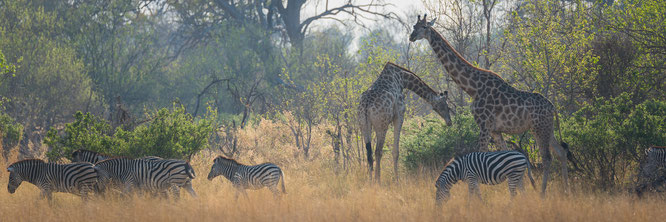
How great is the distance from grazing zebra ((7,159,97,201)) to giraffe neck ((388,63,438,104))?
597cm

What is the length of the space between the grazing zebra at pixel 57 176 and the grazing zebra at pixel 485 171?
5.32m

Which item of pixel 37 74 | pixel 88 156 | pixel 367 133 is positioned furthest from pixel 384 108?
pixel 37 74

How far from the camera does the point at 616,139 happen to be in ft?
31.0

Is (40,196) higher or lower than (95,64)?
lower

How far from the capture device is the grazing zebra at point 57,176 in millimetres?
9000

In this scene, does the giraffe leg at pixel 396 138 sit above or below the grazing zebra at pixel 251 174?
above

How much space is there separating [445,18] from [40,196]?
10.4 metres

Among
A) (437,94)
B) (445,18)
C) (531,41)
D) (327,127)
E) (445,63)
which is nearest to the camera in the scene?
(445,63)

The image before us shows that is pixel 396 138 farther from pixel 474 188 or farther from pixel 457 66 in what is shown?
pixel 474 188

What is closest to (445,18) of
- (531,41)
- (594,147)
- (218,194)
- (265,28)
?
(531,41)

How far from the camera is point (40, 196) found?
9281 millimetres

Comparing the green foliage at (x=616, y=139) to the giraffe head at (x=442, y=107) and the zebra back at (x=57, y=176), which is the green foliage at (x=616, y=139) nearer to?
the giraffe head at (x=442, y=107)

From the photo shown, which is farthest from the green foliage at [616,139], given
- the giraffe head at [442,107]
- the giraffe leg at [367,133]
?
the giraffe leg at [367,133]

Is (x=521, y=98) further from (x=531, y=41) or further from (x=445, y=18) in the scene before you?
(x=445, y=18)
